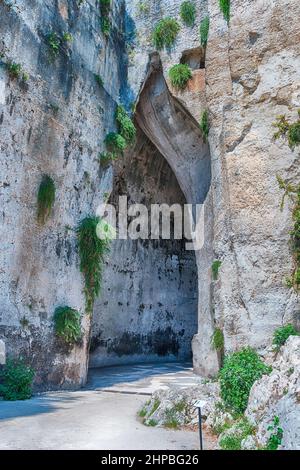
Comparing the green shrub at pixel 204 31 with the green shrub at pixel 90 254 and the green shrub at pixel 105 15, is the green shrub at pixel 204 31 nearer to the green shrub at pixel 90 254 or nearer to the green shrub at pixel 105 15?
the green shrub at pixel 105 15

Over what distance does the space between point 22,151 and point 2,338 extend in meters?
4.27

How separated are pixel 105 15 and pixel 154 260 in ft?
32.7

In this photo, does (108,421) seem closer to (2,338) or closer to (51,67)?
(2,338)

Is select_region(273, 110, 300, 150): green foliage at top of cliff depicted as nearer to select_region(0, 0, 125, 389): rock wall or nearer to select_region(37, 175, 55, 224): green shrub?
select_region(0, 0, 125, 389): rock wall

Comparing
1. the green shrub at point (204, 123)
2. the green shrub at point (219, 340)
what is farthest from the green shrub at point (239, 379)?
the green shrub at point (204, 123)

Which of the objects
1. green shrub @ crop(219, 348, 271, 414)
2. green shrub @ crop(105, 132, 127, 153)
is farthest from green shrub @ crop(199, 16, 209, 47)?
green shrub @ crop(219, 348, 271, 414)

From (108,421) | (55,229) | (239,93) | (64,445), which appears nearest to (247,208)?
(239,93)

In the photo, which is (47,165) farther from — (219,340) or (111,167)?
(219,340)

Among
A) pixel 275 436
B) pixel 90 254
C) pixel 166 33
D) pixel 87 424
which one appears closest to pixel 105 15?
pixel 166 33

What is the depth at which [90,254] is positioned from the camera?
11.8 metres

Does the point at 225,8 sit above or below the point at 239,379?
above

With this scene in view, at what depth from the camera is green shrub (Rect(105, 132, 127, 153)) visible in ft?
42.8

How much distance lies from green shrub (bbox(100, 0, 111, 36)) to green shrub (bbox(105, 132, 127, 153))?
336 cm

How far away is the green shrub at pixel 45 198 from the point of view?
10.5 m
